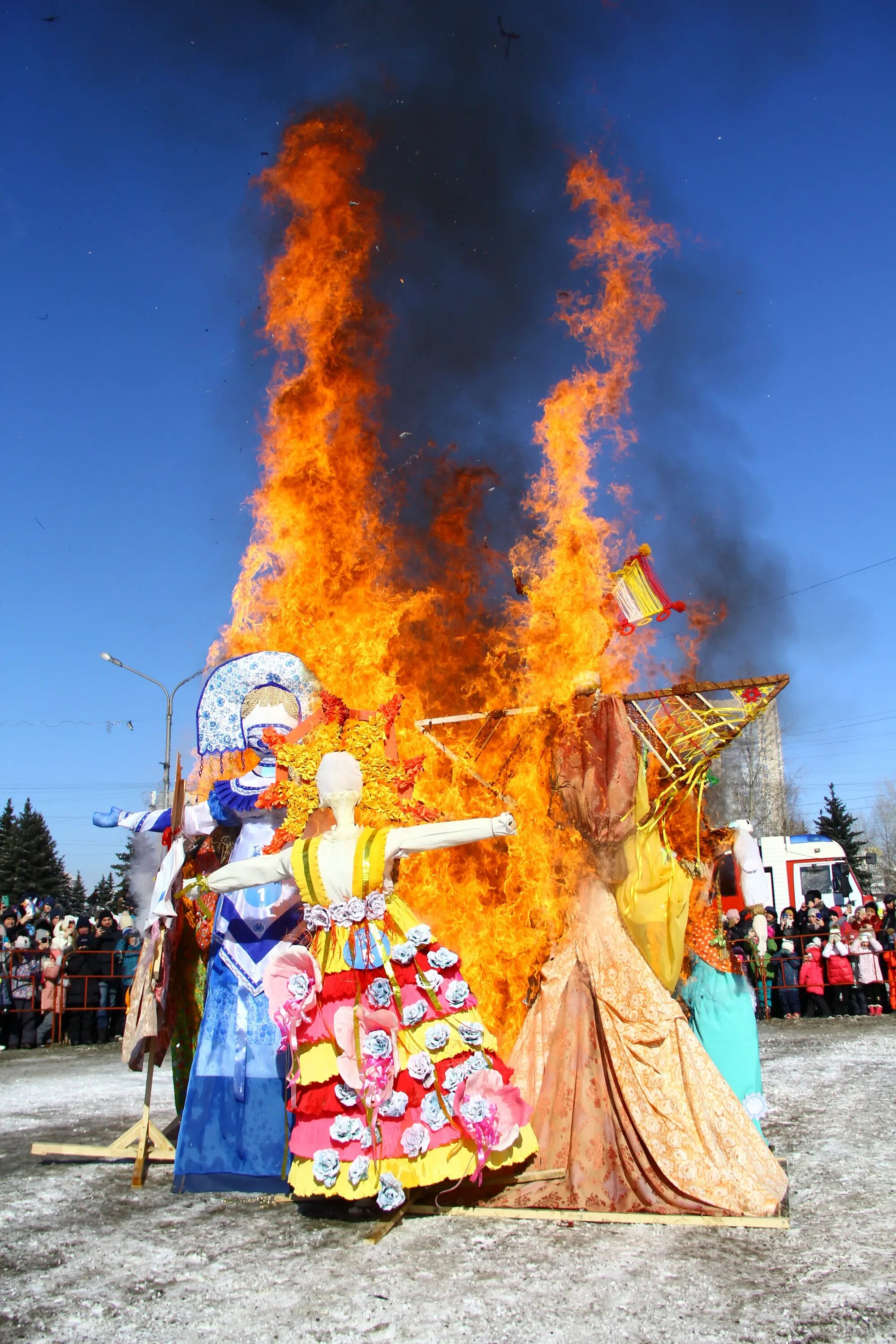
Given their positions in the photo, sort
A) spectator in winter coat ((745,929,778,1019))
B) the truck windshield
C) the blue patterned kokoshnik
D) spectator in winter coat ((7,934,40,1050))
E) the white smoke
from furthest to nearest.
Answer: the truck windshield, spectator in winter coat ((745,929,778,1019)), spectator in winter coat ((7,934,40,1050)), the white smoke, the blue patterned kokoshnik

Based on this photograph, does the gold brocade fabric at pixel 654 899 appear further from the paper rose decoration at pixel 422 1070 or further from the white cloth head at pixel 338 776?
the white cloth head at pixel 338 776

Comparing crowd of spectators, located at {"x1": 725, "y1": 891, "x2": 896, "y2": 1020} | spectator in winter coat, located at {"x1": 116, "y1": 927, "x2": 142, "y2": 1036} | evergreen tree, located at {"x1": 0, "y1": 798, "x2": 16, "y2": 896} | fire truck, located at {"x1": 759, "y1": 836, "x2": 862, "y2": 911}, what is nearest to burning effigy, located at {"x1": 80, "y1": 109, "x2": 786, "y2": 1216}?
spectator in winter coat, located at {"x1": 116, "y1": 927, "x2": 142, "y2": 1036}

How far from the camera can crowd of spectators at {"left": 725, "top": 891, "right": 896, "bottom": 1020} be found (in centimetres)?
1542

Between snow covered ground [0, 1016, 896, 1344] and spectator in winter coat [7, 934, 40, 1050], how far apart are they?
8503 mm

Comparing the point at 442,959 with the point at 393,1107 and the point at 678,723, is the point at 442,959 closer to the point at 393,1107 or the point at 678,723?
the point at 393,1107

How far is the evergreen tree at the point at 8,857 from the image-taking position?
125 ft

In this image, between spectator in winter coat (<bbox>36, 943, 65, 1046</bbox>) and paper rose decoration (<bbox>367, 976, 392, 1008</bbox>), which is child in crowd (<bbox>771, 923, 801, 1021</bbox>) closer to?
spectator in winter coat (<bbox>36, 943, 65, 1046</bbox>)

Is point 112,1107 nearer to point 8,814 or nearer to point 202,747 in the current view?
point 202,747

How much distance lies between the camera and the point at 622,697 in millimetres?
5805

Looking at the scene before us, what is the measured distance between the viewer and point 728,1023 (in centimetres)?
609

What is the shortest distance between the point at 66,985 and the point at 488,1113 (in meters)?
11.6

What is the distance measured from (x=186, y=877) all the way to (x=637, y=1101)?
3.41 metres

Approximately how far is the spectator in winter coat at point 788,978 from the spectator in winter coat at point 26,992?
37.2 ft

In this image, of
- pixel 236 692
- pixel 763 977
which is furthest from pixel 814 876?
pixel 236 692
